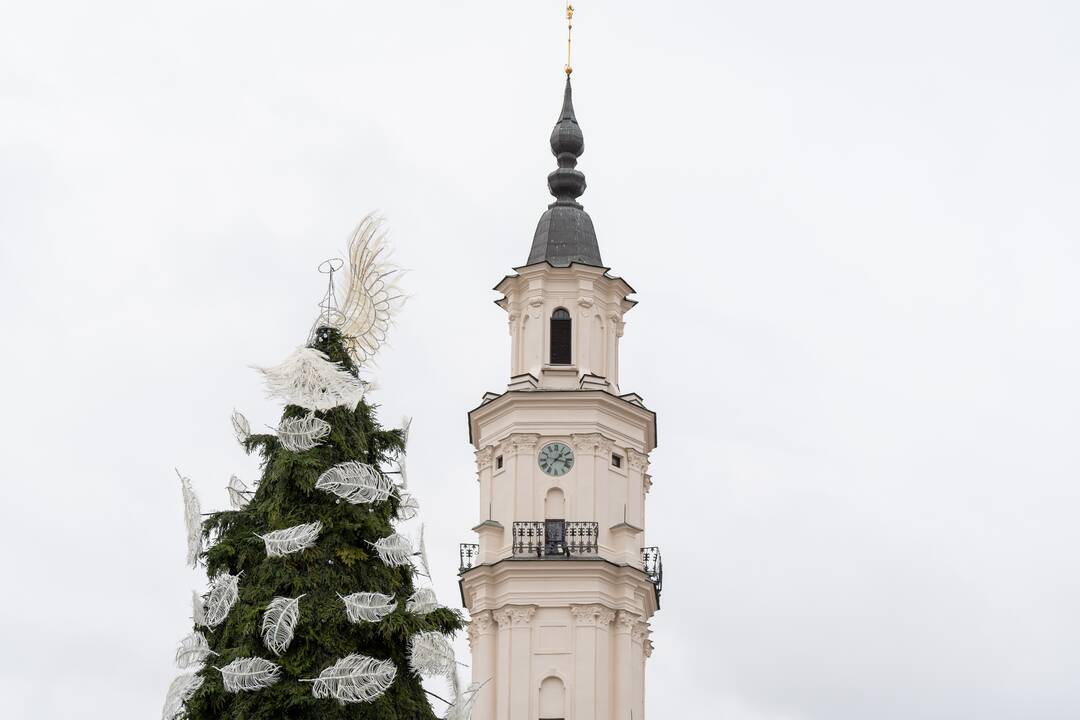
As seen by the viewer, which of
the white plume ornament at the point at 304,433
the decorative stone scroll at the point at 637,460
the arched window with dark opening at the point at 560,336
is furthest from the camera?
the arched window with dark opening at the point at 560,336

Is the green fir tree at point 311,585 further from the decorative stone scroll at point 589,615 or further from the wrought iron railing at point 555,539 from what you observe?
the wrought iron railing at point 555,539

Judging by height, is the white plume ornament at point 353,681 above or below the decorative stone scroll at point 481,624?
below

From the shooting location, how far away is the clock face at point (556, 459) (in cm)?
6022

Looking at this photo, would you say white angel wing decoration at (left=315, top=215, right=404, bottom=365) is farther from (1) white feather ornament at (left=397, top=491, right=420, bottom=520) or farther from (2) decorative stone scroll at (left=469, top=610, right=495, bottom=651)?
(2) decorative stone scroll at (left=469, top=610, right=495, bottom=651)

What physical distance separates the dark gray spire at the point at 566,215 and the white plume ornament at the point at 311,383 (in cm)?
2720

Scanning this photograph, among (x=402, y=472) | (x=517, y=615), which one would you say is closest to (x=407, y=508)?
(x=402, y=472)

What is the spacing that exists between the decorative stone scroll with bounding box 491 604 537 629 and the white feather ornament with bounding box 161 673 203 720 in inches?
975

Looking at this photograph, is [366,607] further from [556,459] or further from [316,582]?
[556,459]

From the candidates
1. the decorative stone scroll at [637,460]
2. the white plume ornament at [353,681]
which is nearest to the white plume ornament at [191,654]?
the white plume ornament at [353,681]

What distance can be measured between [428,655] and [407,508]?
316 cm

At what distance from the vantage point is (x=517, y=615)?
190 feet

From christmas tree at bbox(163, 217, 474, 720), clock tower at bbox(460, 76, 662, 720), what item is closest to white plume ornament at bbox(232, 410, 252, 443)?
christmas tree at bbox(163, 217, 474, 720)

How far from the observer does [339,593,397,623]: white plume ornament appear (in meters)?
33.6

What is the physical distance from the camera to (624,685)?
5762cm
